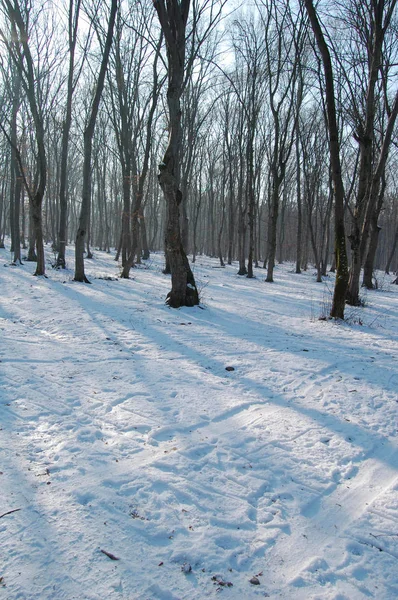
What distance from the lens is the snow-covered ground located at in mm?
1916

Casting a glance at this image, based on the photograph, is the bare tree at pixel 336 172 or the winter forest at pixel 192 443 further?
the bare tree at pixel 336 172

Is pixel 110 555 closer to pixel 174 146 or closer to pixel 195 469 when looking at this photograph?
pixel 195 469

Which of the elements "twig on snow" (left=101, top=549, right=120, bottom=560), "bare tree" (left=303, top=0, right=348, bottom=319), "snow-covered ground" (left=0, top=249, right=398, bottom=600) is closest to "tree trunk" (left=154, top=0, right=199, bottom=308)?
"bare tree" (left=303, top=0, right=348, bottom=319)

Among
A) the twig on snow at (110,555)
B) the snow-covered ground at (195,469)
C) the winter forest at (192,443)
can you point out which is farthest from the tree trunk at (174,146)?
the twig on snow at (110,555)

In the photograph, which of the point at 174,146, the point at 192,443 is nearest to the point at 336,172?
the point at 174,146

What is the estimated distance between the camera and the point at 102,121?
22.4 metres

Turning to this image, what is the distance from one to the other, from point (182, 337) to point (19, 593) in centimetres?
470

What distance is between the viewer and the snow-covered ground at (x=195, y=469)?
1.92 m

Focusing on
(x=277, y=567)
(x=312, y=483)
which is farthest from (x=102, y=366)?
(x=277, y=567)

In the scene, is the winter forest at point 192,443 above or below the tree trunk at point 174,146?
below

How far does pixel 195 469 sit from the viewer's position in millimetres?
2777

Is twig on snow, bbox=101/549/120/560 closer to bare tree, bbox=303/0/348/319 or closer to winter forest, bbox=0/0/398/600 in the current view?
winter forest, bbox=0/0/398/600

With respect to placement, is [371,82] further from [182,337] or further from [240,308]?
[182,337]

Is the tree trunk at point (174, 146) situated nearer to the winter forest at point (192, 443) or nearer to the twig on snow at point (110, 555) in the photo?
the winter forest at point (192, 443)
